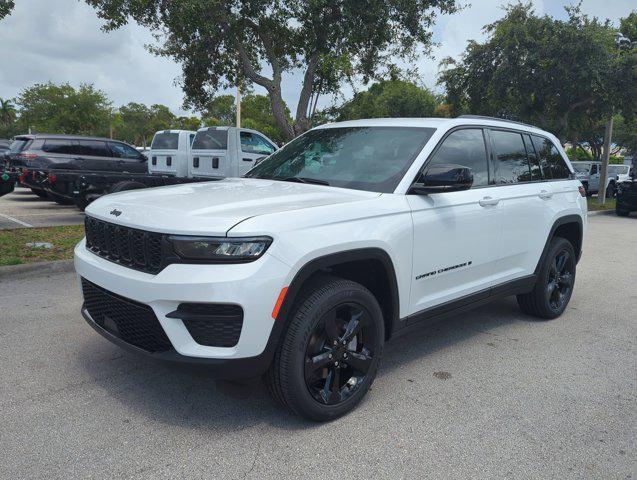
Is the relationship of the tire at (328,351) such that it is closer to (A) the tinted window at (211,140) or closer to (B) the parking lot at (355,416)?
(B) the parking lot at (355,416)

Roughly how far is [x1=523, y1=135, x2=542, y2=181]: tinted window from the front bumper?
3.19 m

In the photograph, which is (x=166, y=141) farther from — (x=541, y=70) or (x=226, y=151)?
(x=541, y=70)

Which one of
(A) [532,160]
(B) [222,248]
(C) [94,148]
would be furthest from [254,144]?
(B) [222,248]

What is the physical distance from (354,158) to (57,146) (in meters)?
13.2

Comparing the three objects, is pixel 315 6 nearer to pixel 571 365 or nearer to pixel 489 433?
pixel 571 365

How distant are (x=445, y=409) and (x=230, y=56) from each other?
1240 cm

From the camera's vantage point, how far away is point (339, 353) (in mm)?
3066

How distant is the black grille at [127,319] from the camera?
9.18 ft

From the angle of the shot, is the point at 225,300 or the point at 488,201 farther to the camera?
the point at 488,201

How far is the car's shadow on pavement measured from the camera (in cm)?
308

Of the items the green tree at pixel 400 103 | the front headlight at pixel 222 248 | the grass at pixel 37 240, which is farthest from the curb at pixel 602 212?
the green tree at pixel 400 103

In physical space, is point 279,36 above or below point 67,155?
above

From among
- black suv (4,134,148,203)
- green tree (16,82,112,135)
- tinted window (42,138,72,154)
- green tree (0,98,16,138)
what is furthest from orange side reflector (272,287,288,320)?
green tree (0,98,16,138)

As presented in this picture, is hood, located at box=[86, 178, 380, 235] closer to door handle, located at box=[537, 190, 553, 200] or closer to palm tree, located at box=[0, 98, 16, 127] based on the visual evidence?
door handle, located at box=[537, 190, 553, 200]
